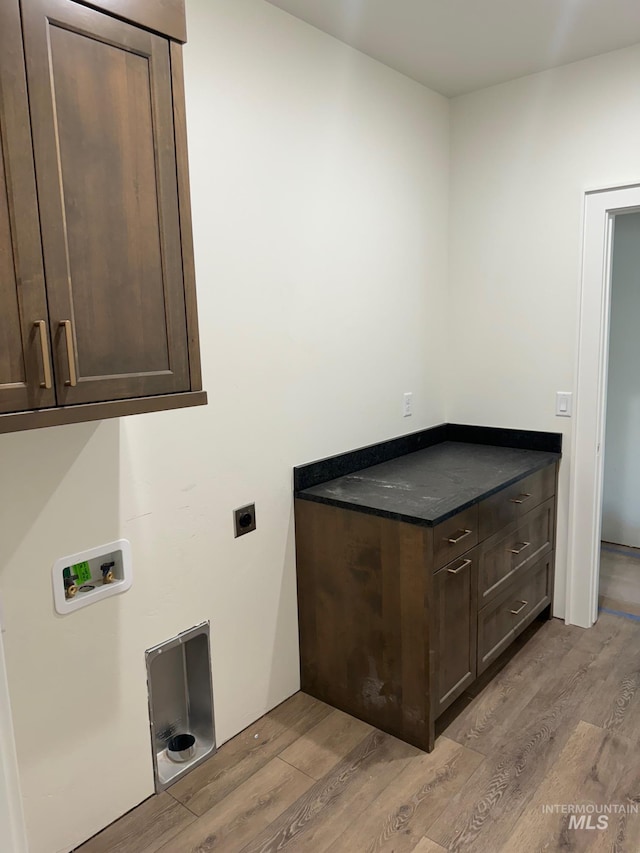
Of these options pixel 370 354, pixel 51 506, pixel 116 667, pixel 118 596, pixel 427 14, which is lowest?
pixel 116 667

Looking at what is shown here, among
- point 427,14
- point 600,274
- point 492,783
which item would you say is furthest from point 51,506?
Answer: point 600,274

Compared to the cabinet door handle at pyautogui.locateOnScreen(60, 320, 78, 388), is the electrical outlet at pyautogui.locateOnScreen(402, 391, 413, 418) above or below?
below

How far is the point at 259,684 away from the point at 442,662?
0.72m

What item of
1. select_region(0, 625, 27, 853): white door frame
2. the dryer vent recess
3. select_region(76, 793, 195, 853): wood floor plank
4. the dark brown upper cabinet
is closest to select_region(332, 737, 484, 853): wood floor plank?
select_region(76, 793, 195, 853): wood floor plank

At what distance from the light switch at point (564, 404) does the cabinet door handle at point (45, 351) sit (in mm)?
2428

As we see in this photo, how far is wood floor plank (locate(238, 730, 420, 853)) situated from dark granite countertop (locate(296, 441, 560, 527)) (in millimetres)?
860

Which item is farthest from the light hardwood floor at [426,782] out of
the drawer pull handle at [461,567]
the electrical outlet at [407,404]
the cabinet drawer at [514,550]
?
the electrical outlet at [407,404]

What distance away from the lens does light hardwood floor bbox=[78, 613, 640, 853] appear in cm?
184

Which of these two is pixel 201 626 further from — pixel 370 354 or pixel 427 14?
pixel 427 14

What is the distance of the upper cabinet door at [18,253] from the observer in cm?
120

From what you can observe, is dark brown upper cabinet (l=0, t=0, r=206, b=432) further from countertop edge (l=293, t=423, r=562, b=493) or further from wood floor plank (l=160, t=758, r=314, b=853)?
wood floor plank (l=160, t=758, r=314, b=853)

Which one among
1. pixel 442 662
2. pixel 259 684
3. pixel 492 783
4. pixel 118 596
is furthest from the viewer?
pixel 259 684

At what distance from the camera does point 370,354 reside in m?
2.80

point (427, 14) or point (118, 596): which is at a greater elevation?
point (427, 14)
